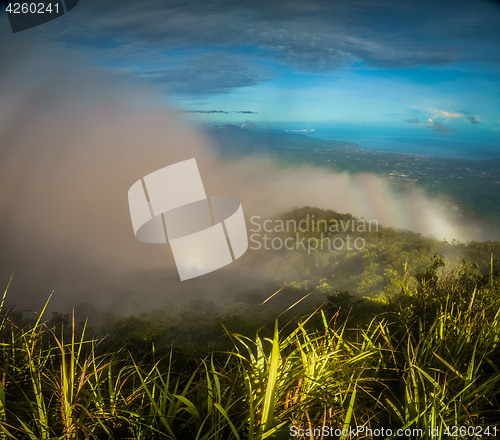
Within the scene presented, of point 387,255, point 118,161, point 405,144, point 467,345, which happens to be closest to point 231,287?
point 387,255

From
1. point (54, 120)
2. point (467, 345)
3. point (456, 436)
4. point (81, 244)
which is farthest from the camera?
point (54, 120)

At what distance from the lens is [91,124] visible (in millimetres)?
→ 14797

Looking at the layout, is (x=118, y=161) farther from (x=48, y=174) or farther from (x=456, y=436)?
(x=456, y=436)

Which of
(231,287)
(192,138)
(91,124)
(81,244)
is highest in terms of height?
(91,124)

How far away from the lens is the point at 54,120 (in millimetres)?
14453

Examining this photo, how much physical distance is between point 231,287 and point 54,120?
35.4 feet

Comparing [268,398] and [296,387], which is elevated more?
[268,398]

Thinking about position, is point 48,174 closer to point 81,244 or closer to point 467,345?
point 81,244

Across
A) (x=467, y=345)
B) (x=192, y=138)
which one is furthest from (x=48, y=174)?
(x=467, y=345)

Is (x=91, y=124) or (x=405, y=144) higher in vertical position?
(x=91, y=124)

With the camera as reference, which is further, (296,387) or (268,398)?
(296,387)

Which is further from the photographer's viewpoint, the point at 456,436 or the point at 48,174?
the point at 48,174

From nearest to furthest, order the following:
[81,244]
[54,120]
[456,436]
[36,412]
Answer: [456,436] < [36,412] < [81,244] < [54,120]

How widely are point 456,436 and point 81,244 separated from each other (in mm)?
14123
